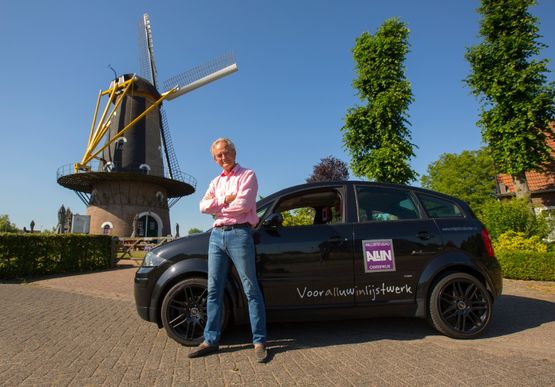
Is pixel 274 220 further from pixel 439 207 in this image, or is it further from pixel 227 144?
pixel 439 207

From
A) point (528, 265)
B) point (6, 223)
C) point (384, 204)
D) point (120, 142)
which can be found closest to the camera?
point (384, 204)

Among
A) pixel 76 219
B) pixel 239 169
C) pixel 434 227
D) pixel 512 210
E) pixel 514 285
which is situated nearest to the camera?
pixel 239 169

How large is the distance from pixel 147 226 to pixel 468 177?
111 feet

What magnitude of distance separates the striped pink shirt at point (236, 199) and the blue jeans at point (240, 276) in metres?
Result: 0.12

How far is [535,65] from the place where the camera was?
500 inches

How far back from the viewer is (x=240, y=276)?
336 cm

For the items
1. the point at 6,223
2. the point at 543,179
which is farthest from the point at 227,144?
the point at 6,223

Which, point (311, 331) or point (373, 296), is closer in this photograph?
point (373, 296)

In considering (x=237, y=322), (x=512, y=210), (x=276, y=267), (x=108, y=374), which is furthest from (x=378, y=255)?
(x=512, y=210)

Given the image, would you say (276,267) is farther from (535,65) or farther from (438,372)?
(535,65)

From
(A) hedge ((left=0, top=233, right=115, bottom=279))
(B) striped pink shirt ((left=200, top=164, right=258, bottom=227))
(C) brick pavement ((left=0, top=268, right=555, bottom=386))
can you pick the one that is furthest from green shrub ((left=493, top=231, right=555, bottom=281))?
(A) hedge ((left=0, top=233, right=115, bottom=279))

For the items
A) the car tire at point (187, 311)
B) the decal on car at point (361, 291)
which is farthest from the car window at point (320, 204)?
the car tire at point (187, 311)

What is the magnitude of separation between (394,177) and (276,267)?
10.9 metres

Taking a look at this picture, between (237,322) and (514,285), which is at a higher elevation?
(237,322)
